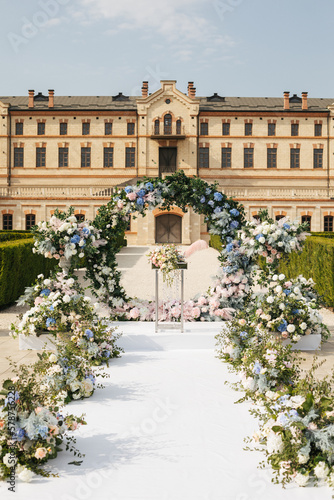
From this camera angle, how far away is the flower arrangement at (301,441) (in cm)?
321

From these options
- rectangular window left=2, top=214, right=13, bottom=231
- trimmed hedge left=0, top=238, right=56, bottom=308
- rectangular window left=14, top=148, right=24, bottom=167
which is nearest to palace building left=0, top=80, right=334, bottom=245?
rectangular window left=14, top=148, right=24, bottom=167

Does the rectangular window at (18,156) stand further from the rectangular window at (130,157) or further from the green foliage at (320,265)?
the green foliage at (320,265)

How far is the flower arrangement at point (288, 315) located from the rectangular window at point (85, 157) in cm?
3248

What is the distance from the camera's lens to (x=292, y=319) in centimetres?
692

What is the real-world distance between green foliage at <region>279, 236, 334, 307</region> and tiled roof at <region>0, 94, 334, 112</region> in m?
26.9

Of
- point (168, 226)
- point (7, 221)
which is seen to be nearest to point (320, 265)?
point (168, 226)

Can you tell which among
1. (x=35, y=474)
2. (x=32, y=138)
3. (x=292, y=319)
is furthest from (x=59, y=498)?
(x=32, y=138)

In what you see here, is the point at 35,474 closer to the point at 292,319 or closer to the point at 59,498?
the point at 59,498

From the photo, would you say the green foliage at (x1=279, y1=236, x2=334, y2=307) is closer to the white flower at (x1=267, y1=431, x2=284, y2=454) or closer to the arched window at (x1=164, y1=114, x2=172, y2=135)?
the white flower at (x1=267, y1=431, x2=284, y2=454)

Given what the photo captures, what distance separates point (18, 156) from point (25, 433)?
3720cm

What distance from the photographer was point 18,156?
124 ft

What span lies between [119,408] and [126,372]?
4.08 ft

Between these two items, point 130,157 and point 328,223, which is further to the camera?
point 130,157

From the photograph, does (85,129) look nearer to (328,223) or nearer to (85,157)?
(85,157)
